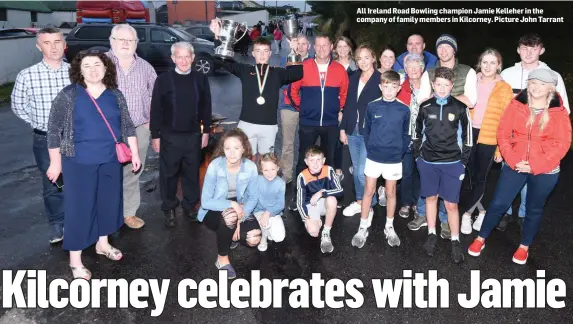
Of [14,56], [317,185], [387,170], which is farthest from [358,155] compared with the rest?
[14,56]

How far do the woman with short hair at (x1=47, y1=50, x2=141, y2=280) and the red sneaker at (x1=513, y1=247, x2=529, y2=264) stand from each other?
12.9 ft

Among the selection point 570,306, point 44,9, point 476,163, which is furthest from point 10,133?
point 44,9

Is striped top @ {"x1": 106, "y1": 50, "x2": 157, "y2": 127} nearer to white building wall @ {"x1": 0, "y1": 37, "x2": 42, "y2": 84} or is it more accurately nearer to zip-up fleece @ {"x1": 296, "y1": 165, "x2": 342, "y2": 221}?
zip-up fleece @ {"x1": 296, "y1": 165, "x2": 342, "y2": 221}

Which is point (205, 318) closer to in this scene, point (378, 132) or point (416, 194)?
point (378, 132)

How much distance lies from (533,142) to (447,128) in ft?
2.46

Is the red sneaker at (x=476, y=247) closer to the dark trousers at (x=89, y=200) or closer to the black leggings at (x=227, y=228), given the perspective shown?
the black leggings at (x=227, y=228)

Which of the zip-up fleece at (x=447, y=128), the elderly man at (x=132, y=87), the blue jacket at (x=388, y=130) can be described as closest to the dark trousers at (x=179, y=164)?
the elderly man at (x=132, y=87)

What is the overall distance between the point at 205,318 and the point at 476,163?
10.7ft

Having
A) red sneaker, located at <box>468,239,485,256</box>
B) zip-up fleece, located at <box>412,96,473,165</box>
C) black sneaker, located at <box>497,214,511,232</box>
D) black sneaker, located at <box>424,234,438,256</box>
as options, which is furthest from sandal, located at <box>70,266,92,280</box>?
black sneaker, located at <box>497,214,511,232</box>

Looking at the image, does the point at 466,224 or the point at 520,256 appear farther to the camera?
the point at 466,224

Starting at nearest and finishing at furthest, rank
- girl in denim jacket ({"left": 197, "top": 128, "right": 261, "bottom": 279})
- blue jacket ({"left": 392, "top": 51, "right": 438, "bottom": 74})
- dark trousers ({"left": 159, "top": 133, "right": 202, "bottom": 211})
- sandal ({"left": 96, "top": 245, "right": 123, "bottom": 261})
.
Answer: girl in denim jacket ({"left": 197, "top": 128, "right": 261, "bottom": 279}), sandal ({"left": 96, "top": 245, "right": 123, "bottom": 261}), dark trousers ({"left": 159, "top": 133, "right": 202, "bottom": 211}), blue jacket ({"left": 392, "top": 51, "right": 438, "bottom": 74})

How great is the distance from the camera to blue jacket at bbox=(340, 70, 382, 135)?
16.7 feet

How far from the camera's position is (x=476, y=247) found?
15.0 ft

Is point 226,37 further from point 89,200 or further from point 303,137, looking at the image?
point 89,200
